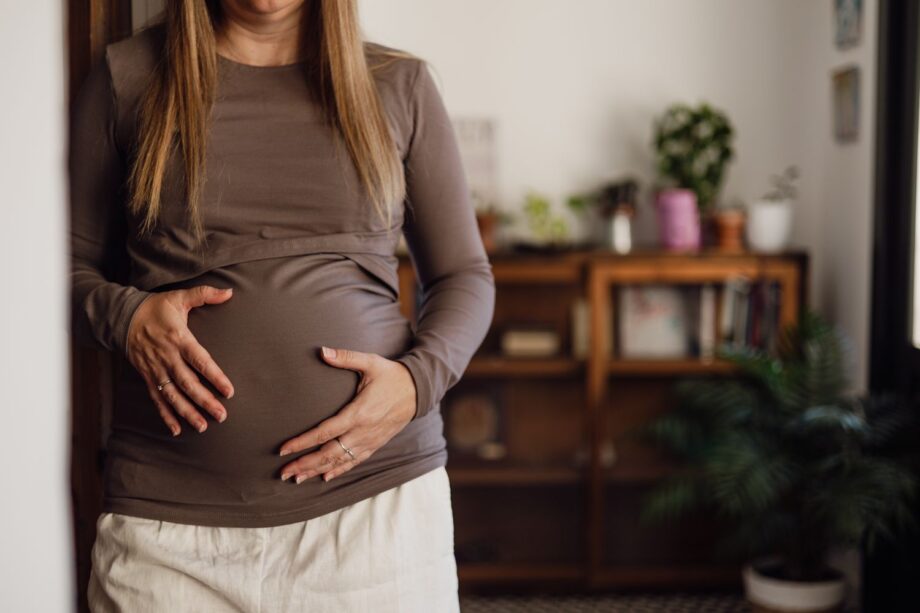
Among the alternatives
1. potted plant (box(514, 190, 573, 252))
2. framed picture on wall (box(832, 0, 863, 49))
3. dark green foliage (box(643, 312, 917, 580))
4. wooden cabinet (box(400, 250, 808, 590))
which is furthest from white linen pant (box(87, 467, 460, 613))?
framed picture on wall (box(832, 0, 863, 49))

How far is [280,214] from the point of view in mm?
1183

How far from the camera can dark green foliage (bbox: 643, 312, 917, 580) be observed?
9.42 ft

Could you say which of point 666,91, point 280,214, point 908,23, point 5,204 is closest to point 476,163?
point 666,91

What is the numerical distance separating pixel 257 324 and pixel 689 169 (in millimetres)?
2738

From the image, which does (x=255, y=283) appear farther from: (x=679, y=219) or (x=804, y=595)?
(x=679, y=219)

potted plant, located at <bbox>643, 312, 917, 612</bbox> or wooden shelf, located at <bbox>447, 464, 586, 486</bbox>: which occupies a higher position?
potted plant, located at <bbox>643, 312, 917, 612</bbox>

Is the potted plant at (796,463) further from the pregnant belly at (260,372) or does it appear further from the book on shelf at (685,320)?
the pregnant belly at (260,372)

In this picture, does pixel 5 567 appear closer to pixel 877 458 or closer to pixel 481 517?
pixel 877 458

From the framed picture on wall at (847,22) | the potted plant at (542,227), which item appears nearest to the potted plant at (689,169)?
the potted plant at (542,227)

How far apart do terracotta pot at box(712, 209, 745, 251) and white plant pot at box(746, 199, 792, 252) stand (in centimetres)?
5

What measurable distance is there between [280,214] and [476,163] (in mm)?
2746

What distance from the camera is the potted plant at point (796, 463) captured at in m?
2.88

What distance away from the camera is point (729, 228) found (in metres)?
3.65

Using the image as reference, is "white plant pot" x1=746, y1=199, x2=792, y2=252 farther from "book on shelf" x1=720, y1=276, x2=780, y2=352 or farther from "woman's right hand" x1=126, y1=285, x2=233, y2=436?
"woman's right hand" x1=126, y1=285, x2=233, y2=436
